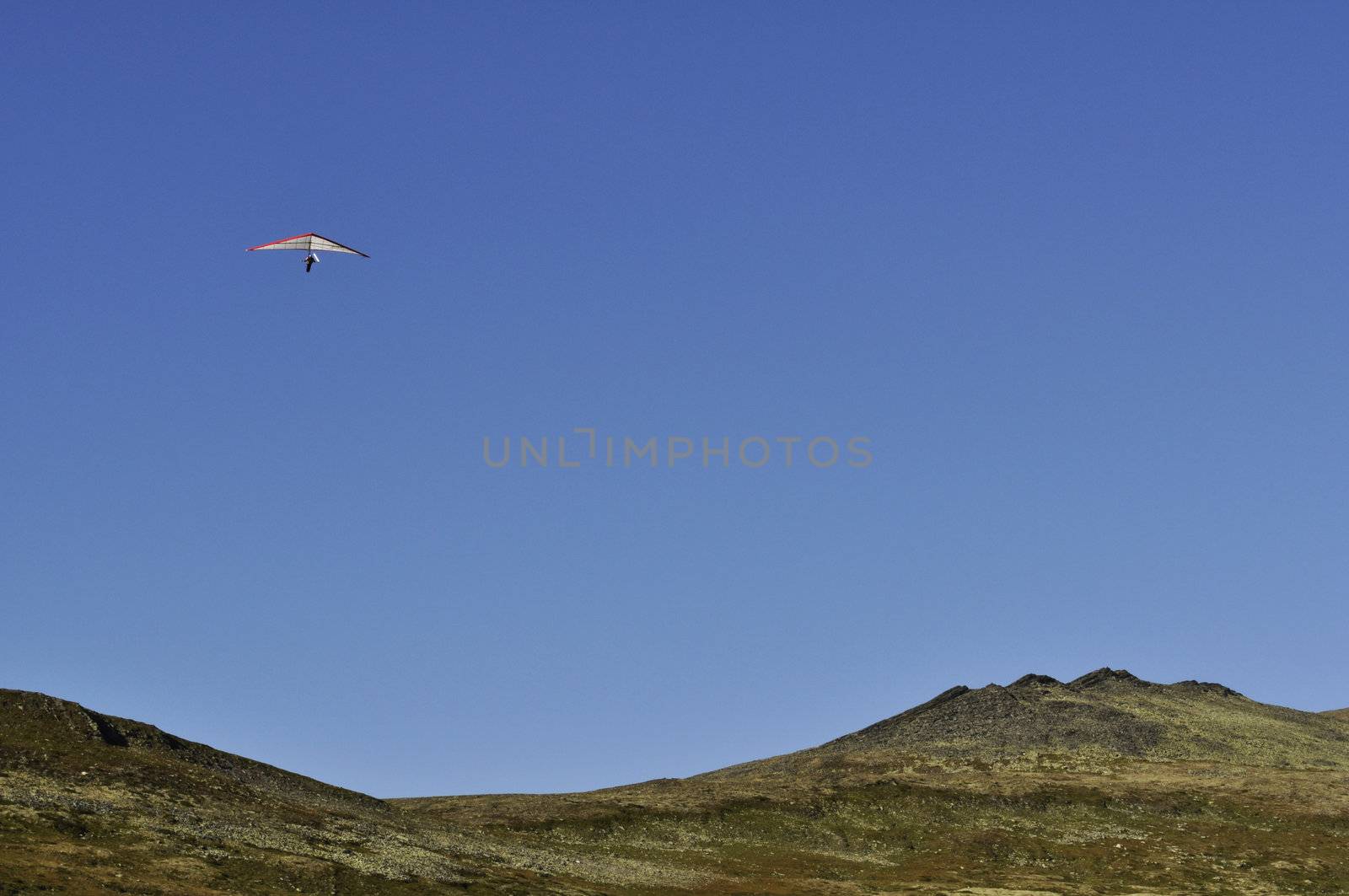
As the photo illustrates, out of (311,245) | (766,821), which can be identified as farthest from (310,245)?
(766,821)

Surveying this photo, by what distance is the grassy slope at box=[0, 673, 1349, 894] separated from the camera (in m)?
65.1

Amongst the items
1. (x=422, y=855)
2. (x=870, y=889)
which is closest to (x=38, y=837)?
(x=422, y=855)

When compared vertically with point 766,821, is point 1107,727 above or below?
above

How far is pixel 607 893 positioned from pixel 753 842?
2736 cm

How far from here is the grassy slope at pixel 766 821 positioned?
65125mm

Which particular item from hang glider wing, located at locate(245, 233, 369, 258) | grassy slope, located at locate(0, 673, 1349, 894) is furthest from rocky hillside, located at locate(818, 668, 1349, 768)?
hang glider wing, located at locate(245, 233, 369, 258)

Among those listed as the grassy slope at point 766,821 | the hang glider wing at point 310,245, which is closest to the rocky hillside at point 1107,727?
the grassy slope at point 766,821

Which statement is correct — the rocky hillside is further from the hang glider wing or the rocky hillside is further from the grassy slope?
the hang glider wing

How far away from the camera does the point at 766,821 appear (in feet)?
336

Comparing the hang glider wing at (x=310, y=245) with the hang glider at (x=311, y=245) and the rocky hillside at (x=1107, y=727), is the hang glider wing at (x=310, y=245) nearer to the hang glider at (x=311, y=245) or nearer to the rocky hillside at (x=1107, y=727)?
the hang glider at (x=311, y=245)

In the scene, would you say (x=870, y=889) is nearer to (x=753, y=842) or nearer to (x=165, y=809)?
(x=753, y=842)

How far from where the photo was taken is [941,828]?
10281cm

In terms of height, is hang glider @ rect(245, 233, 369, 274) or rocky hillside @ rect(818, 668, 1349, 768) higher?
hang glider @ rect(245, 233, 369, 274)

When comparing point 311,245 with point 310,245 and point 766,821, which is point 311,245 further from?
point 766,821
